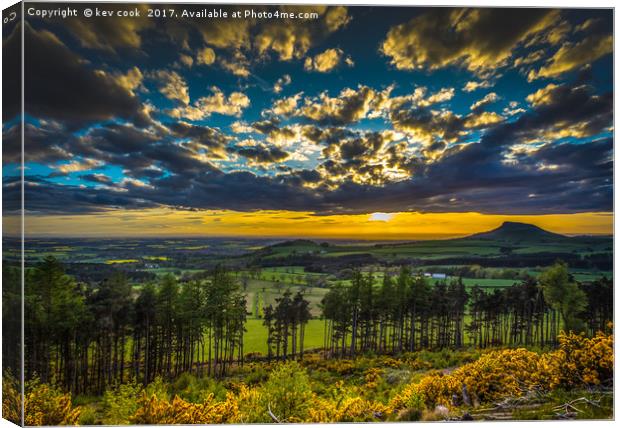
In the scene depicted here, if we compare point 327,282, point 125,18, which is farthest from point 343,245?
point 125,18

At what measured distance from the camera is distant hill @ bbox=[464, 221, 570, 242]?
7758mm

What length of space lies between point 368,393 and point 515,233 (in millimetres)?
3969

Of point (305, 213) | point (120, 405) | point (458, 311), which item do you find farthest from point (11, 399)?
point (458, 311)

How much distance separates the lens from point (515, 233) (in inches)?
306

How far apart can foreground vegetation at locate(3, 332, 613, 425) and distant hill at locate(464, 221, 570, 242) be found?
1837 mm

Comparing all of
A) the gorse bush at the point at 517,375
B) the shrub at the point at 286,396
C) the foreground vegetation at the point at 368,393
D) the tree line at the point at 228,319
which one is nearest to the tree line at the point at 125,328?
the tree line at the point at 228,319

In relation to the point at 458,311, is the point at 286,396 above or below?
below

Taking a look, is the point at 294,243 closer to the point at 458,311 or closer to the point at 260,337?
the point at 260,337

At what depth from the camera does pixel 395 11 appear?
7145 mm

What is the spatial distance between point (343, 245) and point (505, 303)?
3.26 m

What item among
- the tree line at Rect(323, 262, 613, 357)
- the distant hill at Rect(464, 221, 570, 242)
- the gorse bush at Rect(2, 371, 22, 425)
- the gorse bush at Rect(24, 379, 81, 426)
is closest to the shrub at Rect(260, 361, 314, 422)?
the tree line at Rect(323, 262, 613, 357)

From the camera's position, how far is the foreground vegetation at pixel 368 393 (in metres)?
7.00

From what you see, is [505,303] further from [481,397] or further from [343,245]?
[343,245]

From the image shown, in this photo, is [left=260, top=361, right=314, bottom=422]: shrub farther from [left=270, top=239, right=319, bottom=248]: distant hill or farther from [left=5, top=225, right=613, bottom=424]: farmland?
[left=270, top=239, right=319, bottom=248]: distant hill
